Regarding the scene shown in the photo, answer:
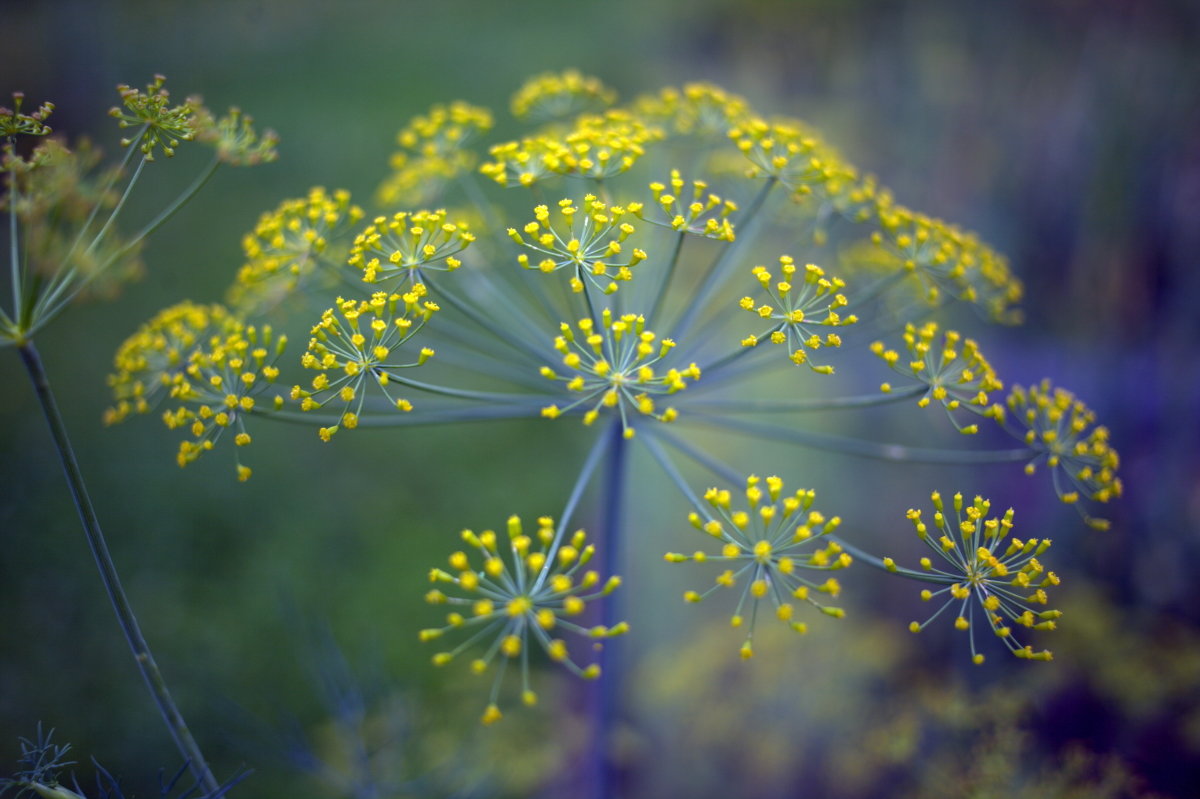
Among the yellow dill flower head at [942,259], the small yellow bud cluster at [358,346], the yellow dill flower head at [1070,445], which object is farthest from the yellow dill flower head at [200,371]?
the yellow dill flower head at [1070,445]

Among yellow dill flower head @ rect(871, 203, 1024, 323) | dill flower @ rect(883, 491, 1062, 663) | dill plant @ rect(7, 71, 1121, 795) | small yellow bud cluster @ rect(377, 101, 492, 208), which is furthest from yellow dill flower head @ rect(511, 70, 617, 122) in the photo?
dill flower @ rect(883, 491, 1062, 663)

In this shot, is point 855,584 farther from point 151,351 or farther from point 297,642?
point 151,351

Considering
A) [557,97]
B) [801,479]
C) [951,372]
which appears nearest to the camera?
[951,372]

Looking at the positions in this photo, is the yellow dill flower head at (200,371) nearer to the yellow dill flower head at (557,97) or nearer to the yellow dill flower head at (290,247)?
the yellow dill flower head at (290,247)

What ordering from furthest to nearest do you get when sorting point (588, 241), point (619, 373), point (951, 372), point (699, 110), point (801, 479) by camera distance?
point (801, 479) → point (699, 110) → point (951, 372) → point (588, 241) → point (619, 373)

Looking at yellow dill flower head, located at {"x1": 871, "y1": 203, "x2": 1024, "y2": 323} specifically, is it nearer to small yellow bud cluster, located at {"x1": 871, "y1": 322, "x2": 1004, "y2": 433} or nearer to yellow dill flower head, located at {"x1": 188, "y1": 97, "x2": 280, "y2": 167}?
small yellow bud cluster, located at {"x1": 871, "y1": 322, "x2": 1004, "y2": 433}

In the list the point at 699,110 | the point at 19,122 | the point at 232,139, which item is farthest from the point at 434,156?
the point at 19,122

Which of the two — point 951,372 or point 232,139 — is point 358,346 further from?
point 951,372
